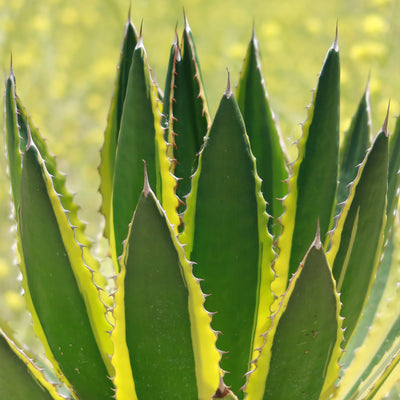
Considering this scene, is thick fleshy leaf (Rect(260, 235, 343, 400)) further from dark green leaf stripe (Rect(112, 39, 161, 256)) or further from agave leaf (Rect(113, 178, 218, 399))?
dark green leaf stripe (Rect(112, 39, 161, 256))

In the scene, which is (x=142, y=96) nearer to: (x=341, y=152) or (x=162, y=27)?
(x=341, y=152)

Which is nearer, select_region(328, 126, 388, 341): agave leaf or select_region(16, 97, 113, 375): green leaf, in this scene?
select_region(328, 126, 388, 341): agave leaf

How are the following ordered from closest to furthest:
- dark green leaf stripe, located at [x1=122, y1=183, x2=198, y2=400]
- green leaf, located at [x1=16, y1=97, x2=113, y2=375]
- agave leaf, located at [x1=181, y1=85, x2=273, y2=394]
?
1. dark green leaf stripe, located at [x1=122, y1=183, x2=198, y2=400]
2. agave leaf, located at [x1=181, y1=85, x2=273, y2=394]
3. green leaf, located at [x1=16, y1=97, x2=113, y2=375]

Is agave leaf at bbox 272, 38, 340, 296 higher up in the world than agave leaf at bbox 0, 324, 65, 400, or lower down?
higher up

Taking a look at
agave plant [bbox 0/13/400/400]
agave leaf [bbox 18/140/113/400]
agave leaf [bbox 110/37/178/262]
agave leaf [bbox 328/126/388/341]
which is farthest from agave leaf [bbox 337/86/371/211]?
agave leaf [bbox 18/140/113/400]

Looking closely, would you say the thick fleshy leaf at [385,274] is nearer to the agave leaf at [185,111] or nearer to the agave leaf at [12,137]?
the agave leaf at [185,111]

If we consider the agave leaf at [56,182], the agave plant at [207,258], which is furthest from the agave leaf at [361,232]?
the agave leaf at [56,182]

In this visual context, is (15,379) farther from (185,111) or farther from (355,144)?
(355,144)
